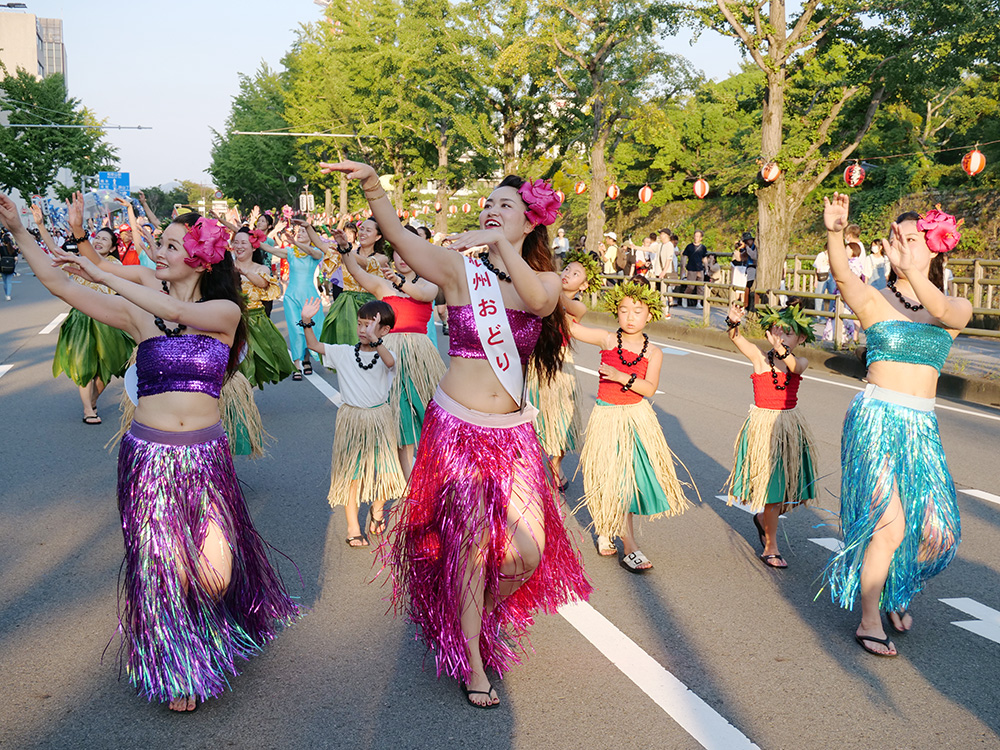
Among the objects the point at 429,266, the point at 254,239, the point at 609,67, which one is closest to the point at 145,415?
the point at 429,266

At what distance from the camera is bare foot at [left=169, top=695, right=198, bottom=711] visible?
355cm

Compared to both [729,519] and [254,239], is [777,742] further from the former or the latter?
[254,239]

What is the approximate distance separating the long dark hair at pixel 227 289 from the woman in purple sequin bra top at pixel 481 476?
2.89ft

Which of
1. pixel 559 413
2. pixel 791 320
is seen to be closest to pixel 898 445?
pixel 791 320

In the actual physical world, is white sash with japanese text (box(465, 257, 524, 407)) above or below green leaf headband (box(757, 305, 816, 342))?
above

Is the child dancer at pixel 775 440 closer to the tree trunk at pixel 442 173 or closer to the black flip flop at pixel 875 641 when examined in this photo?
the black flip flop at pixel 875 641

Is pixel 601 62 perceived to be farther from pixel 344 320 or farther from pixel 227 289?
pixel 227 289

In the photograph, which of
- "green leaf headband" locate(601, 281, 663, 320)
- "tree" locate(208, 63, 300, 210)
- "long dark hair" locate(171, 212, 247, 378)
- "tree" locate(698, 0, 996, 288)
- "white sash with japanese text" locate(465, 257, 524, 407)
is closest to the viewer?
"white sash with japanese text" locate(465, 257, 524, 407)

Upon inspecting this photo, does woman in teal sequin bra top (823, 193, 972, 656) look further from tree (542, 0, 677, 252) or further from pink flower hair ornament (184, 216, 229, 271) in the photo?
tree (542, 0, 677, 252)

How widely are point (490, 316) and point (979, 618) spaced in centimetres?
281

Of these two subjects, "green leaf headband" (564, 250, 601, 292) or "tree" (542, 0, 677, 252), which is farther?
"tree" (542, 0, 677, 252)

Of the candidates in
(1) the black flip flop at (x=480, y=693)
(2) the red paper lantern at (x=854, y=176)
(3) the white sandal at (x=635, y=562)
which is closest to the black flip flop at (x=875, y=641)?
(3) the white sandal at (x=635, y=562)

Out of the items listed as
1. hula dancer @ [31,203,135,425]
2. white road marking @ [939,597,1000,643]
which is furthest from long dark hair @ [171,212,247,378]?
hula dancer @ [31,203,135,425]

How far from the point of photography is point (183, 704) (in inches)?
140
